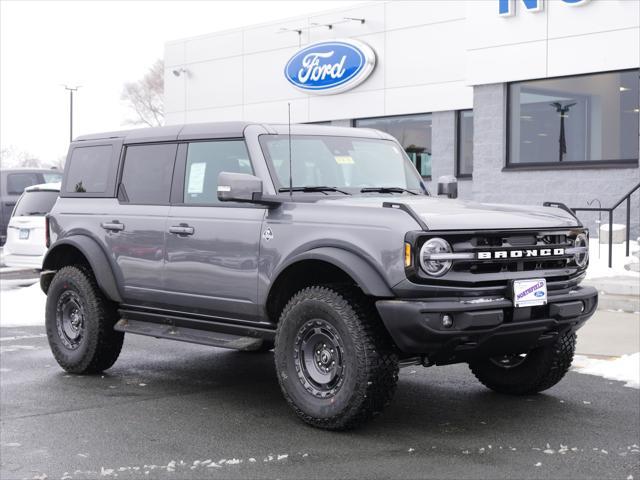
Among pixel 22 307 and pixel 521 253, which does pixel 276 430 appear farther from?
pixel 22 307

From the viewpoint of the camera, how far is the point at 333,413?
5.86 meters

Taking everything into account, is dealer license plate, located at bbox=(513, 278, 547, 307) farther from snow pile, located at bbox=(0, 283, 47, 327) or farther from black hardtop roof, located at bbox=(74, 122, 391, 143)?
snow pile, located at bbox=(0, 283, 47, 327)

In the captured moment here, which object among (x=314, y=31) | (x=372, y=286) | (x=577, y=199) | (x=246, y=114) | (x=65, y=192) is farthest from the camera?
(x=246, y=114)

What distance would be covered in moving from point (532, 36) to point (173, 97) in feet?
48.9

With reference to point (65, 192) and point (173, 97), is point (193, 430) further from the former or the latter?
point (173, 97)

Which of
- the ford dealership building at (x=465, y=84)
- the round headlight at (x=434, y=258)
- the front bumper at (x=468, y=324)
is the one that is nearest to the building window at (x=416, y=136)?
the ford dealership building at (x=465, y=84)

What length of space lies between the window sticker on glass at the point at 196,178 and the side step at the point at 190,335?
1021 millimetres

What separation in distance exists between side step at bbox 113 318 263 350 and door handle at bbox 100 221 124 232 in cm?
71

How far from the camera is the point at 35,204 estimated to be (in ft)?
56.1

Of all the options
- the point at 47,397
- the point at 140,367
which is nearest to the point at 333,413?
the point at 47,397

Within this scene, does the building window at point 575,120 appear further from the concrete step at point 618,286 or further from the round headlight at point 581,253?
the round headlight at point 581,253

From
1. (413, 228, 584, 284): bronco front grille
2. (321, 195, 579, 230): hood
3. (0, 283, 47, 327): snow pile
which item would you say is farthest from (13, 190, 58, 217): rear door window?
(413, 228, 584, 284): bronco front grille

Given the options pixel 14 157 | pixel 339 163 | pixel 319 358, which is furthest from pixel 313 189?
pixel 14 157

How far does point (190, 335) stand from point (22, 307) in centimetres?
624
